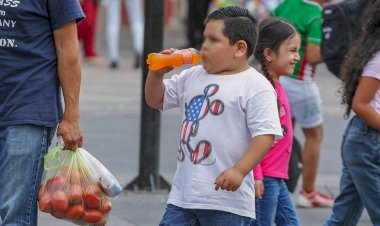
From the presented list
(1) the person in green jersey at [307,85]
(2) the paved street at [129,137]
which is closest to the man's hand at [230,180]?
(2) the paved street at [129,137]

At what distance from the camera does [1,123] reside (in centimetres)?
472

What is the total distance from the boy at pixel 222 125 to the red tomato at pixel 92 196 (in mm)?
341

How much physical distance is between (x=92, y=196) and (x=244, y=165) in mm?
736

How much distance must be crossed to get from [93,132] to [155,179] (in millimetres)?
2910

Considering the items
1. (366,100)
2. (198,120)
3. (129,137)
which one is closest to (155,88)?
(198,120)

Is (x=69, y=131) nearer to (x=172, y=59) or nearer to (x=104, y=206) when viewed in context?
(x=104, y=206)

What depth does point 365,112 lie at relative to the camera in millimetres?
5660

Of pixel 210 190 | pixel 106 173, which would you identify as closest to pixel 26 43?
pixel 106 173

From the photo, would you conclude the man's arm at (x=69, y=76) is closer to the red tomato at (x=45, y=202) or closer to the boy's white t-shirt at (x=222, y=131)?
the red tomato at (x=45, y=202)

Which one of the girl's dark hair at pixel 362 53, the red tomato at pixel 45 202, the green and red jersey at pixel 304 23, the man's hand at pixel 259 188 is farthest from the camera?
the green and red jersey at pixel 304 23

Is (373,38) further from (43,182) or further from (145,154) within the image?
(145,154)

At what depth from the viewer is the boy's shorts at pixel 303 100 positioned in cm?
785

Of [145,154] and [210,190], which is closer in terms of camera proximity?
[210,190]

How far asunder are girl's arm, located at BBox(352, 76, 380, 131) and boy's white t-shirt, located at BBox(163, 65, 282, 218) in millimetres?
1074
